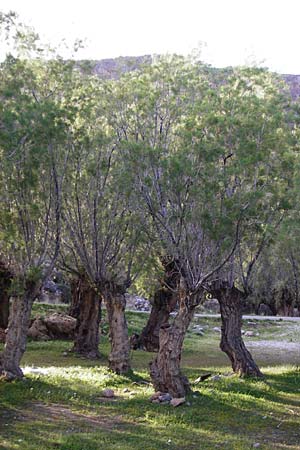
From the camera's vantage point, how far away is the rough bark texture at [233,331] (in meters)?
19.0

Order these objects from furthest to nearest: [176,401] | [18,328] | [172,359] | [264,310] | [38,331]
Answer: [264,310], [38,331], [18,328], [172,359], [176,401]

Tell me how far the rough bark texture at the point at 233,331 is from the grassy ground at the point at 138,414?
1.98 feet

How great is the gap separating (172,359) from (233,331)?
4.68m

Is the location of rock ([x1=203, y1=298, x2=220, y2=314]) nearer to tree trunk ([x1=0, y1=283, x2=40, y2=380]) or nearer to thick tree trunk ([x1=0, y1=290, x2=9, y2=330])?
thick tree trunk ([x1=0, y1=290, x2=9, y2=330])

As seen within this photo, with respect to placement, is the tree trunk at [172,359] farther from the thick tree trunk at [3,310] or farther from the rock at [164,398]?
the thick tree trunk at [3,310]

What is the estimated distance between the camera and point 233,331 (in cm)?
1934

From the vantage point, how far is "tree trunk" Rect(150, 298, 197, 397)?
1505cm

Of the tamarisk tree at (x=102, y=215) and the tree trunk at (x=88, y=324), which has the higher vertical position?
the tamarisk tree at (x=102, y=215)

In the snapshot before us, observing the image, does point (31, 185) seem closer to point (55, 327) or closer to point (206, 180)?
point (206, 180)

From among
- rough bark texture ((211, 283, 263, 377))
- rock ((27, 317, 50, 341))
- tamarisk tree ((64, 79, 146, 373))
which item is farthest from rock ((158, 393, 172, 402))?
rock ((27, 317, 50, 341))

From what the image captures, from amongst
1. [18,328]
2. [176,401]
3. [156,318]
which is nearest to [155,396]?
[176,401]

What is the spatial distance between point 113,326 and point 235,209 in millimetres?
6231

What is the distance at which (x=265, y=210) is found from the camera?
52.4ft

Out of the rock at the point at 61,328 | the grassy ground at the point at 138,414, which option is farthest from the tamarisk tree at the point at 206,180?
the rock at the point at 61,328
